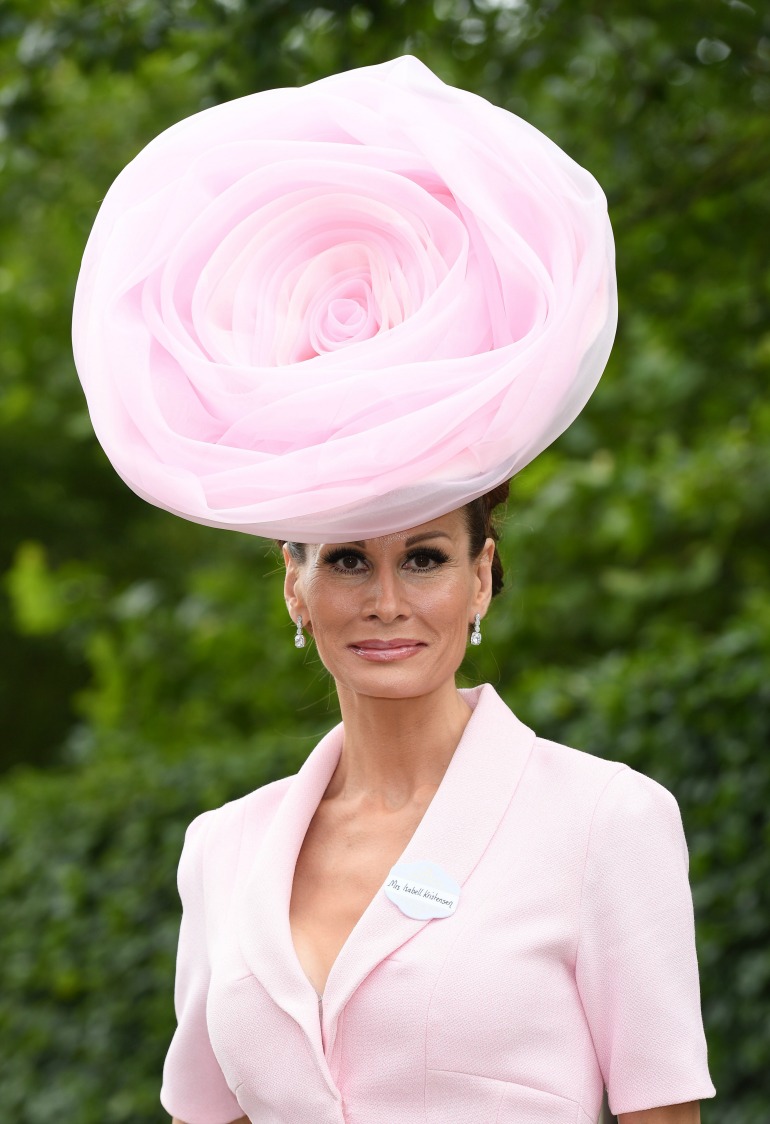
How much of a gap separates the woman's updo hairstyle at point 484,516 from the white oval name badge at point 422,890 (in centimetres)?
45

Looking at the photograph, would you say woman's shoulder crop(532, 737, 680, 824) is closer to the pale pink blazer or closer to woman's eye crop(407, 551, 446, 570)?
the pale pink blazer

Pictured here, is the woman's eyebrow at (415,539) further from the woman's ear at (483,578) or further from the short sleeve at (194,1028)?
the short sleeve at (194,1028)

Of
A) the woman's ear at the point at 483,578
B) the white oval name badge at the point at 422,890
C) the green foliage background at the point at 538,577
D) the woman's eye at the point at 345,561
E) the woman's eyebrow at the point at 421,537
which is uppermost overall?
the woman's eyebrow at the point at 421,537

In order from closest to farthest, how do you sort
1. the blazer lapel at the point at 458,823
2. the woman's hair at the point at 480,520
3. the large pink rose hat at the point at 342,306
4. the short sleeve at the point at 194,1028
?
the large pink rose hat at the point at 342,306, the blazer lapel at the point at 458,823, the woman's hair at the point at 480,520, the short sleeve at the point at 194,1028

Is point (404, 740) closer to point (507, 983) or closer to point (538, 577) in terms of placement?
point (507, 983)

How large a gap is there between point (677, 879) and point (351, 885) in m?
0.49

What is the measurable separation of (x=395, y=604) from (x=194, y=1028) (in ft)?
2.74

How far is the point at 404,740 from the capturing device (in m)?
2.37

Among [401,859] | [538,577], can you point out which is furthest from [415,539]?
[538,577]

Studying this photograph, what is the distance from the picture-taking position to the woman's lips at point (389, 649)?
2197mm

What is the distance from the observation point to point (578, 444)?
6.57 m

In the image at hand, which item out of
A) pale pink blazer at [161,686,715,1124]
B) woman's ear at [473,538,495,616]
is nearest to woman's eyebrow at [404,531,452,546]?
woman's ear at [473,538,495,616]

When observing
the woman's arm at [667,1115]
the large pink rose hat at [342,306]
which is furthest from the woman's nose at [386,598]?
the woman's arm at [667,1115]

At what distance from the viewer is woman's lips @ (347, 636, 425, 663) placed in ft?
7.21
